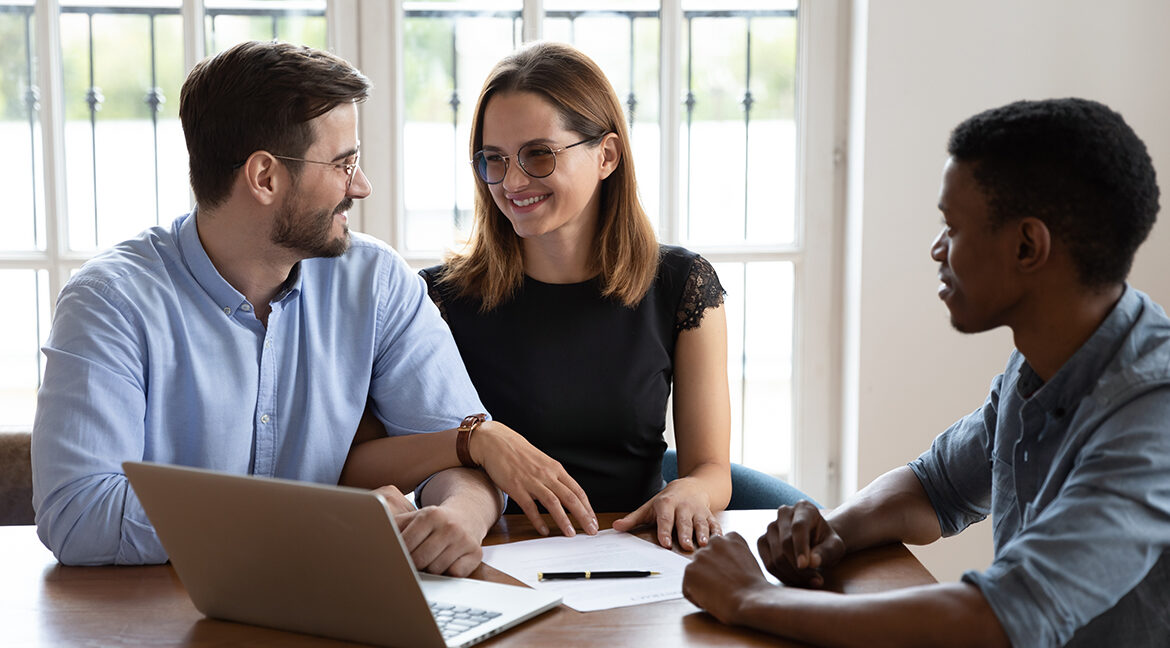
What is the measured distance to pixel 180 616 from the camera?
4.14ft

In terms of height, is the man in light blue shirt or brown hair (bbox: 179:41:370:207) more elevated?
brown hair (bbox: 179:41:370:207)

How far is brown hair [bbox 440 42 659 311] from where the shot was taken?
2.07 m

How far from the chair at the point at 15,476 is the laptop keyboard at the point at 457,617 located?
1184 millimetres

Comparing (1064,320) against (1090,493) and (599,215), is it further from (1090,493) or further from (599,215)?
(599,215)

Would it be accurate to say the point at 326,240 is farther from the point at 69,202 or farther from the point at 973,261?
the point at 69,202

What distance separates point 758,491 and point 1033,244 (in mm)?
1092

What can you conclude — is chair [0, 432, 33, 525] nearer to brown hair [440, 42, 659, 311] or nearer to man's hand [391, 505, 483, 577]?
brown hair [440, 42, 659, 311]

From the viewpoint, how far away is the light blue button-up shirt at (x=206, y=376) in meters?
1.47

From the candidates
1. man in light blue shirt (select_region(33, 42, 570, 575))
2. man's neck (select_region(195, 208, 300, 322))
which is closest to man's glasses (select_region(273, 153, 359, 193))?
man in light blue shirt (select_region(33, 42, 570, 575))

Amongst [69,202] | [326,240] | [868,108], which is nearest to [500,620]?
[326,240]

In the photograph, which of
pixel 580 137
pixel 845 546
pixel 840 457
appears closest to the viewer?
pixel 845 546

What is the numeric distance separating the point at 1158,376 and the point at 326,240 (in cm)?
124

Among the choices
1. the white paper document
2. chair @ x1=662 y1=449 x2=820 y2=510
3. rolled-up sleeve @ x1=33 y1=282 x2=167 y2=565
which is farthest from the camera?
chair @ x1=662 y1=449 x2=820 y2=510

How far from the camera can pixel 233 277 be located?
5.82 ft
